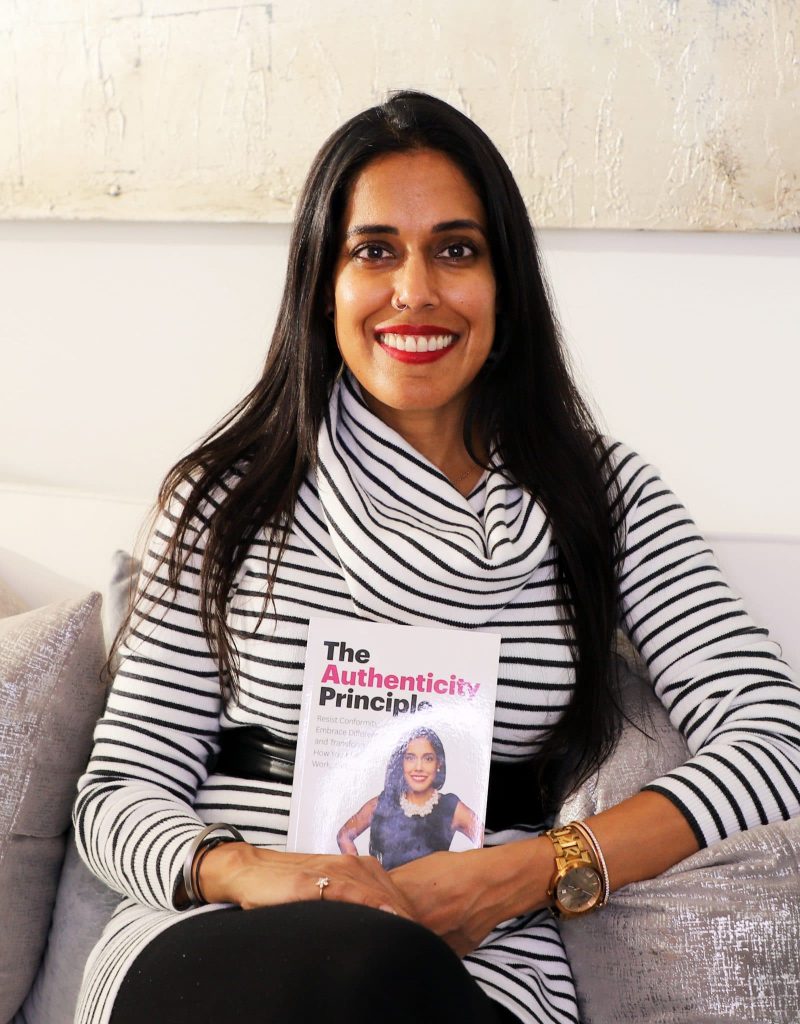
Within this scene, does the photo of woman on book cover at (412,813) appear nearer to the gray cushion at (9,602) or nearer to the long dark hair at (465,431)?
the long dark hair at (465,431)

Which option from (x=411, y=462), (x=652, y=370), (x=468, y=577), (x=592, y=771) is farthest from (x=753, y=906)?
(x=652, y=370)

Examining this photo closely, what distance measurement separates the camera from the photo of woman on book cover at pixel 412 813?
1.16 meters

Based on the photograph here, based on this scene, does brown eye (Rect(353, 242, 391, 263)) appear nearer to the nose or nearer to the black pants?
the nose

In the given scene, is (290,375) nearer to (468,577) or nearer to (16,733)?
(468,577)

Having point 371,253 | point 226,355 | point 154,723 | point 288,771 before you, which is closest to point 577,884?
point 288,771

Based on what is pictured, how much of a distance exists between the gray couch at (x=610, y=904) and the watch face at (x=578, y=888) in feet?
0.08

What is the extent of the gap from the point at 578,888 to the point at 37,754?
60cm

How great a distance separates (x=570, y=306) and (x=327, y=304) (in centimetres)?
65

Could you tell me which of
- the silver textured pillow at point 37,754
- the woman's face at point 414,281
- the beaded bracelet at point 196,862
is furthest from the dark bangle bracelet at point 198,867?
the woman's face at point 414,281

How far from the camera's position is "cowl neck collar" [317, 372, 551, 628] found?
1234 mm

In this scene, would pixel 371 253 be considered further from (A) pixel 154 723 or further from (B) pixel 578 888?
(B) pixel 578 888

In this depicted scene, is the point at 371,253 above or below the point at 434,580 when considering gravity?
above

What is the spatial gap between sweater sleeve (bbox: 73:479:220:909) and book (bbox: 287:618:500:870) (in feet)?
0.43

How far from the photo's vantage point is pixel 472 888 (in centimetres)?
112
